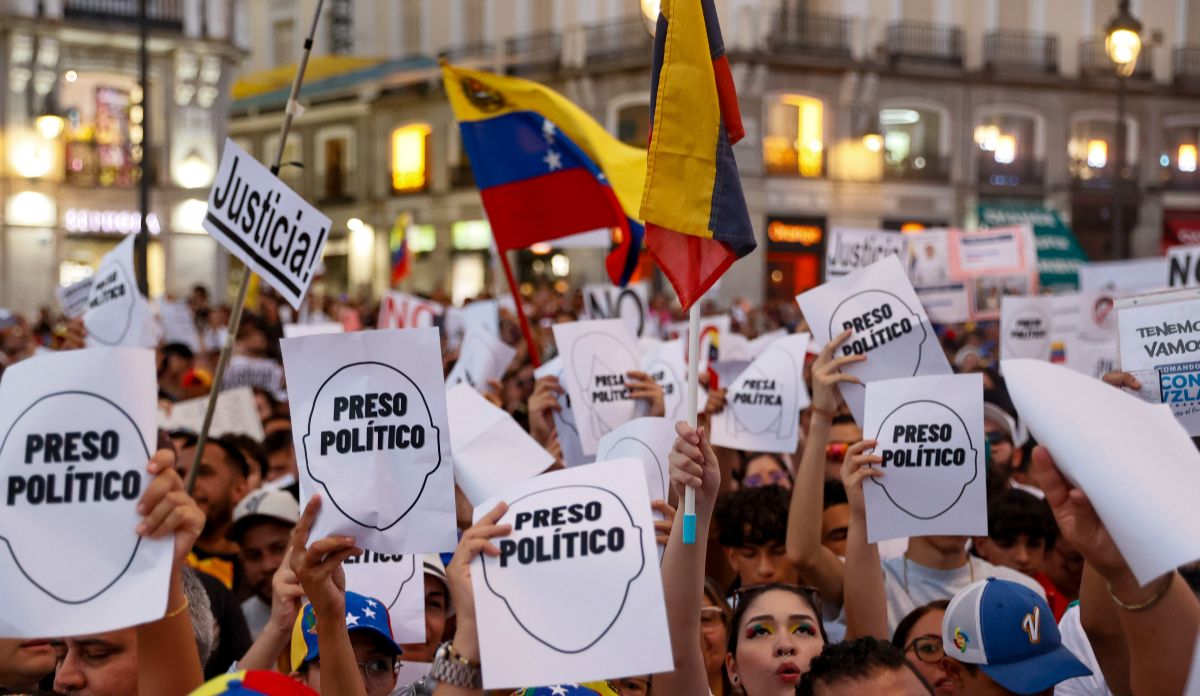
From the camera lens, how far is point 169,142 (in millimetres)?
31188

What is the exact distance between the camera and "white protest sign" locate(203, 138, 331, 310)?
222 inches

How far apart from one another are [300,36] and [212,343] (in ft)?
96.5

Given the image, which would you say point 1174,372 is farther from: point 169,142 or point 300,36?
point 300,36

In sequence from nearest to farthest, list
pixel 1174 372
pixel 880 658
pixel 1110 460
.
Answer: pixel 1110 460
pixel 880 658
pixel 1174 372

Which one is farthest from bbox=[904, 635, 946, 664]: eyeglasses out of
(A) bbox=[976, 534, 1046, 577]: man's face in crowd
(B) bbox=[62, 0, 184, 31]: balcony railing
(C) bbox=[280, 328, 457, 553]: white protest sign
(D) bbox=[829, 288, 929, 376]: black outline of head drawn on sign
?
(B) bbox=[62, 0, 184, 31]: balcony railing

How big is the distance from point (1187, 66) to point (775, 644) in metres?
36.6

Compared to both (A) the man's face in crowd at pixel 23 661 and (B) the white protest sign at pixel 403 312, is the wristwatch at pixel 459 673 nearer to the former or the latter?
(A) the man's face in crowd at pixel 23 661

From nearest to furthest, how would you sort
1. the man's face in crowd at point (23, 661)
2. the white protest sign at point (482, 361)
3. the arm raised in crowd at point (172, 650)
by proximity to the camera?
the arm raised in crowd at point (172, 650)
the man's face in crowd at point (23, 661)
the white protest sign at point (482, 361)

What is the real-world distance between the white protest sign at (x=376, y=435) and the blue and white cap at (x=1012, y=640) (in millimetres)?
1446

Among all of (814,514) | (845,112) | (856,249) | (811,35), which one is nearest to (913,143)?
(845,112)

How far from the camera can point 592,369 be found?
6102 mm

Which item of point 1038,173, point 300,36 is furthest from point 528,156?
point 300,36

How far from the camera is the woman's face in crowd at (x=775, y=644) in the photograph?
4.07 metres

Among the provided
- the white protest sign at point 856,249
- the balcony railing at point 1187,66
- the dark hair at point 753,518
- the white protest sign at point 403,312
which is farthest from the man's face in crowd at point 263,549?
the balcony railing at point 1187,66
